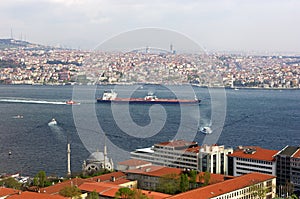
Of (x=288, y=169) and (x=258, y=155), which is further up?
(x=258, y=155)

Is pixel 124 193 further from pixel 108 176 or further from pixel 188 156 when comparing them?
pixel 188 156

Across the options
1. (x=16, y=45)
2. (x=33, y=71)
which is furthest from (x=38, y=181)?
(x=16, y=45)

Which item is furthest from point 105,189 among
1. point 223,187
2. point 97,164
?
point 97,164

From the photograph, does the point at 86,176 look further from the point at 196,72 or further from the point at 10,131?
the point at 196,72

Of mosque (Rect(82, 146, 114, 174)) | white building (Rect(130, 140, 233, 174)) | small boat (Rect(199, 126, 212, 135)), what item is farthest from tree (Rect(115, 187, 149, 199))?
small boat (Rect(199, 126, 212, 135))

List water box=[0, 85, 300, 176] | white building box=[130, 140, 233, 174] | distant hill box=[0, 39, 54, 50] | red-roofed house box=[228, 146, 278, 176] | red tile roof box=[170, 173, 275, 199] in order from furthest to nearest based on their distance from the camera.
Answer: distant hill box=[0, 39, 54, 50] < water box=[0, 85, 300, 176] < white building box=[130, 140, 233, 174] < red-roofed house box=[228, 146, 278, 176] < red tile roof box=[170, 173, 275, 199]

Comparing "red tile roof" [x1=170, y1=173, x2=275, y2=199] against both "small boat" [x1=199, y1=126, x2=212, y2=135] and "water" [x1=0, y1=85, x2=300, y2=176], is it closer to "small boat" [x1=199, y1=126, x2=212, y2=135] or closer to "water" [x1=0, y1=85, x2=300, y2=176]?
"water" [x1=0, y1=85, x2=300, y2=176]
